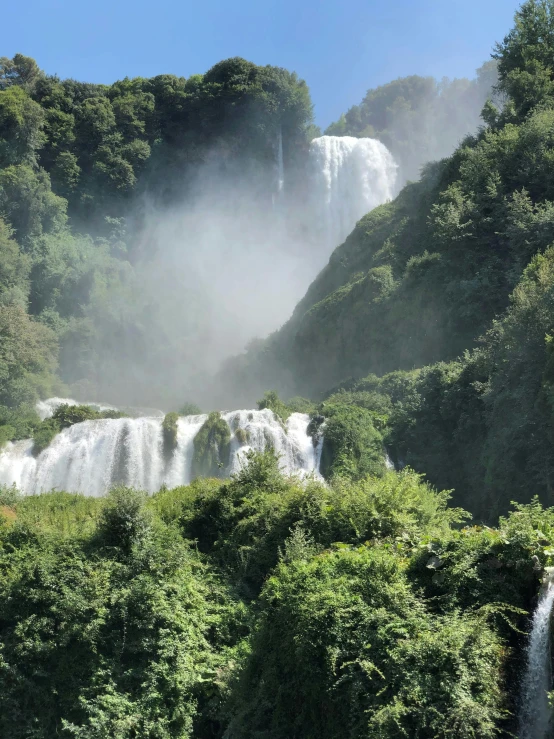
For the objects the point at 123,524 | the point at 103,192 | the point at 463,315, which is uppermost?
the point at 103,192

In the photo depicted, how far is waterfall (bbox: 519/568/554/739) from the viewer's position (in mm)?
8016

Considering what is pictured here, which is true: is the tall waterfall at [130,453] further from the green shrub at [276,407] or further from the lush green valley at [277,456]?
the lush green valley at [277,456]

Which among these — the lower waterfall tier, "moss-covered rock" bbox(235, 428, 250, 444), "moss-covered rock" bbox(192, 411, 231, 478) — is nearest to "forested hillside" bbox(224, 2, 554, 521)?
the lower waterfall tier

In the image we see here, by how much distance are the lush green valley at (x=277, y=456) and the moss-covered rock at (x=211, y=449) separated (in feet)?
0.29

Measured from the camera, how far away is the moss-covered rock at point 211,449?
2738 cm

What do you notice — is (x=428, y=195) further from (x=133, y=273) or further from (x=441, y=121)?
(x=441, y=121)

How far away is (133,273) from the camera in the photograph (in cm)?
5656

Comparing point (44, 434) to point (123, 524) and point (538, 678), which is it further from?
point (538, 678)

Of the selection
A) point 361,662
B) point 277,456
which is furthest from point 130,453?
point 361,662

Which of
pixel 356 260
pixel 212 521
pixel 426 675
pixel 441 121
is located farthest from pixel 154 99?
pixel 426 675

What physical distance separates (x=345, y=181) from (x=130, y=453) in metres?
38.8

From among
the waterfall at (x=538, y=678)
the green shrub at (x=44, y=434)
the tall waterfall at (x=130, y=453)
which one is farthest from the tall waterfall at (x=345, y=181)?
the waterfall at (x=538, y=678)

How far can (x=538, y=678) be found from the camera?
832 cm

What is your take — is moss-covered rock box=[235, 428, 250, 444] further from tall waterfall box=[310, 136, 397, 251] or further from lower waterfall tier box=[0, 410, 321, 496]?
tall waterfall box=[310, 136, 397, 251]
